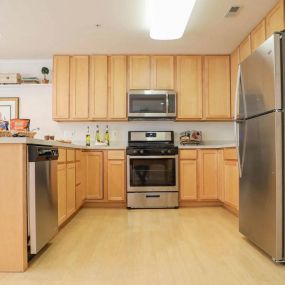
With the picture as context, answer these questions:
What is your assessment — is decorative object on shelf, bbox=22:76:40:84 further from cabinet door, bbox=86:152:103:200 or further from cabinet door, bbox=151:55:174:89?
cabinet door, bbox=151:55:174:89

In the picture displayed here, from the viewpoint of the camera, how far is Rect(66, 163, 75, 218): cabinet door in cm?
335

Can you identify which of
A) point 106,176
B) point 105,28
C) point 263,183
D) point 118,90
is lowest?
point 106,176

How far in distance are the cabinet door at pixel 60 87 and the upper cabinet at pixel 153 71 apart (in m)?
0.99

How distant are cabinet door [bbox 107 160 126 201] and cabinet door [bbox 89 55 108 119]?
0.78 meters

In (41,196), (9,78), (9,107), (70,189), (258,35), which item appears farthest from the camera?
(9,107)

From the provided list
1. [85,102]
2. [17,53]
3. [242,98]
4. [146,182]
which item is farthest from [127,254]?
[17,53]

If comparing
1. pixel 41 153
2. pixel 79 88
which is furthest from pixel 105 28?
pixel 41 153

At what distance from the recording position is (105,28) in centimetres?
374

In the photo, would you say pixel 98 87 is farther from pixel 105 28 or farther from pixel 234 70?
pixel 234 70

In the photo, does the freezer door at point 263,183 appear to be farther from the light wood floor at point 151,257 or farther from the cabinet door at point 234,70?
the cabinet door at point 234,70

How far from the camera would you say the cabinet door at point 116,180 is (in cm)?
444

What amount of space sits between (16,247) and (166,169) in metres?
2.69

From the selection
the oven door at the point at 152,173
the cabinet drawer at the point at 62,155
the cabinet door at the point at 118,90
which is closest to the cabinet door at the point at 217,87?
the oven door at the point at 152,173

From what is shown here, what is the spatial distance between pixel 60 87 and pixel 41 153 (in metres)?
2.65
